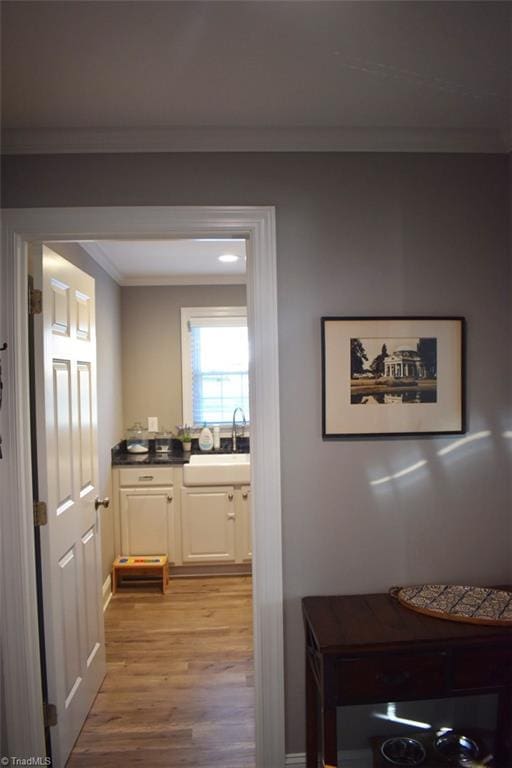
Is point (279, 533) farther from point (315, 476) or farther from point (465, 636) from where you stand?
point (465, 636)

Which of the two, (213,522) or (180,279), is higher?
(180,279)

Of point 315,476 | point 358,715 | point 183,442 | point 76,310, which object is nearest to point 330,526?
point 315,476

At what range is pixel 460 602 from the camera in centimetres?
179

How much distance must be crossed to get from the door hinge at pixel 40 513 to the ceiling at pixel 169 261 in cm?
165

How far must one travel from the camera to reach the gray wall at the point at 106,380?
11.5 ft

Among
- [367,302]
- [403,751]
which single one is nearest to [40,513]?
[367,302]

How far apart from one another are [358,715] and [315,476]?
3.24 ft

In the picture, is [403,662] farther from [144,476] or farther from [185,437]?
[185,437]

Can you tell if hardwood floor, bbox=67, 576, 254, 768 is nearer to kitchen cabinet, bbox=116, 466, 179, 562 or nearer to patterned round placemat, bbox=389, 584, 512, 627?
kitchen cabinet, bbox=116, 466, 179, 562

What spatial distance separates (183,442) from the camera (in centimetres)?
431

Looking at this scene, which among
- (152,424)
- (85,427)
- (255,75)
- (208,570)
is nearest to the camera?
(255,75)

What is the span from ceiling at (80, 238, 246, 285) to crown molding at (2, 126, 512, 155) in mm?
1048

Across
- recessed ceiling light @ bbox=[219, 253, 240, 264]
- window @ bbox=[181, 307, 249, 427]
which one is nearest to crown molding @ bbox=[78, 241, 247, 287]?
window @ bbox=[181, 307, 249, 427]

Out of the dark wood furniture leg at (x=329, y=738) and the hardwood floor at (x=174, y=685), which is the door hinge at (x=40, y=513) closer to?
the hardwood floor at (x=174, y=685)
